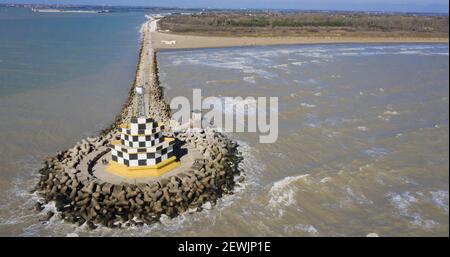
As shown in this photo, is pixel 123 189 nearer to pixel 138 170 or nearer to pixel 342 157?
pixel 138 170

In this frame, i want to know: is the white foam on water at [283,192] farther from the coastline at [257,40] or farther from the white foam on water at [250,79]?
the coastline at [257,40]

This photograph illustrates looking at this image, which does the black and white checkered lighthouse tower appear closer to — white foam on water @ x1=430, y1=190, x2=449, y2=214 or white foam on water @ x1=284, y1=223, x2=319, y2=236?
white foam on water @ x1=284, y1=223, x2=319, y2=236

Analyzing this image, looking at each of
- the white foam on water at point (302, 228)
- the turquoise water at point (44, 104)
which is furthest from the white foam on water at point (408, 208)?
the turquoise water at point (44, 104)

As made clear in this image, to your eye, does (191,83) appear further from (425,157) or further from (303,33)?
(303,33)

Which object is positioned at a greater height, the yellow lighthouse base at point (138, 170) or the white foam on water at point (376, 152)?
the yellow lighthouse base at point (138, 170)

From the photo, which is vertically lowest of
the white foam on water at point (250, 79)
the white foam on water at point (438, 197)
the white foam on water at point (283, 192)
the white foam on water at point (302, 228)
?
the white foam on water at point (302, 228)
